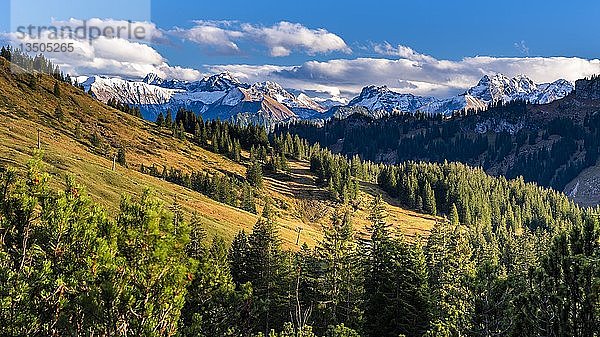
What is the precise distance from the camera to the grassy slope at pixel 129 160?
297ft

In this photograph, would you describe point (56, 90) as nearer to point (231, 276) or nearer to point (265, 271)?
point (265, 271)

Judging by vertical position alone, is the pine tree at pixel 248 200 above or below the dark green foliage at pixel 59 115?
below

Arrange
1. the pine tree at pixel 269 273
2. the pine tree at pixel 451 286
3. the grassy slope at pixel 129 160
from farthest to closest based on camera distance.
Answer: the grassy slope at pixel 129 160
the pine tree at pixel 269 273
the pine tree at pixel 451 286

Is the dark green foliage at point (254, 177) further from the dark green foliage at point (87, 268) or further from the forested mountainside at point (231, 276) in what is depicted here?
the dark green foliage at point (87, 268)

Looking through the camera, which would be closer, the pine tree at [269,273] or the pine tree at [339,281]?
the pine tree at [339,281]

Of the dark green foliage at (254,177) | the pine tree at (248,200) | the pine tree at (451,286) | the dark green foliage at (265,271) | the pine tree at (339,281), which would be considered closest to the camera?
→ the pine tree at (451,286)

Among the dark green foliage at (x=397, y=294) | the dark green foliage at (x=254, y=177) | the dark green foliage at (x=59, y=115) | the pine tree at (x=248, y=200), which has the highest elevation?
the dark green foliage at (x=59, y=115)

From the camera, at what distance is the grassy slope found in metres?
90.6

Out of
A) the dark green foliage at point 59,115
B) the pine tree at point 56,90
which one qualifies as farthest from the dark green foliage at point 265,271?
the pine tree at point 56,90

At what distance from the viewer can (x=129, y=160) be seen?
477ft

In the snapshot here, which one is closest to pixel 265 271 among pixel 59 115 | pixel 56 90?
pixel 59 115

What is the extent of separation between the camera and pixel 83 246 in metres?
22.0

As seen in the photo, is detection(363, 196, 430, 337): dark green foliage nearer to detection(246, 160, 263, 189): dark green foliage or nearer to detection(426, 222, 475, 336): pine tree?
detection(426, 222, 475, 336): pine tree

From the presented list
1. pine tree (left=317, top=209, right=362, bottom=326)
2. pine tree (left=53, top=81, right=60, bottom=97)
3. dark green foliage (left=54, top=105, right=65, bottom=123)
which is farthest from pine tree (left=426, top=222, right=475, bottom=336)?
pine tree (left=53, top=81, right=60, bottom=97)
